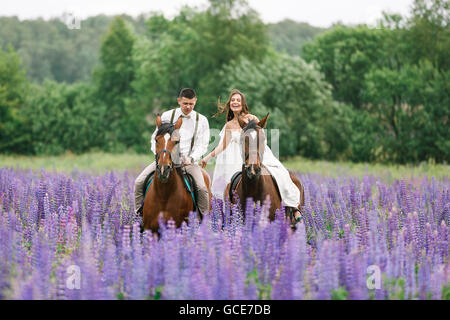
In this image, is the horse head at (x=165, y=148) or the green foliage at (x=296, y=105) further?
the green foliage at (x=296, y=105)

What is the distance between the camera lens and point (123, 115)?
4569cm

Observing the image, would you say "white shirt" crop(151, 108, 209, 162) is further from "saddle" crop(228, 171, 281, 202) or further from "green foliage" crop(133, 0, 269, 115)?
"green foliage" crop(133, 0, 269, 115)

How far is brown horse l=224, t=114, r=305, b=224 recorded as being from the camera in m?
5.95

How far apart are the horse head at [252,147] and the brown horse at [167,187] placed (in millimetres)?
828

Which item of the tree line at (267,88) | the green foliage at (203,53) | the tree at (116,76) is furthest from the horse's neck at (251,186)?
the tree at (116,76)

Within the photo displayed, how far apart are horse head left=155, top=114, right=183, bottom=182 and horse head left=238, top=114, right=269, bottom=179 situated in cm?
93

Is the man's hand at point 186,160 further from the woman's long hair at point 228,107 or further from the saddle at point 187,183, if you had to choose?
the woman's long hair at point 228,107

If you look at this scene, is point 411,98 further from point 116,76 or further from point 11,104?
point 116,76

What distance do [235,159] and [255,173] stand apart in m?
1.58

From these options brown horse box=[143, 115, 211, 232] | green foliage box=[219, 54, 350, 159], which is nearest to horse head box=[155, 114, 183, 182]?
brown horse box=[143, 115, 211, 232]

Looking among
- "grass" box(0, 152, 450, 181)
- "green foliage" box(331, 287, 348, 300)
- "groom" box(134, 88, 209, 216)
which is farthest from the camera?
"grass" box(0, 152, 450, 181)

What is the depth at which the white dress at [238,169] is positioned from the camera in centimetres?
682
